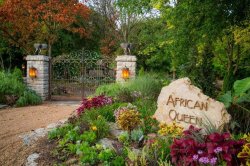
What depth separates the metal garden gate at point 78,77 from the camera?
40.7 ft

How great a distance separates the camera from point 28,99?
34.8 ft

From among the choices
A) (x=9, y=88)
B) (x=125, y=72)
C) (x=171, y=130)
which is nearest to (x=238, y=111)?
(x=171, y=130)

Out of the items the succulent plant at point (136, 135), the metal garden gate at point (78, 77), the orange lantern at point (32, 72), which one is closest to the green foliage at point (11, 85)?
the orange lantern at point (32, 72)

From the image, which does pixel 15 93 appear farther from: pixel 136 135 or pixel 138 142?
pixel 138 142

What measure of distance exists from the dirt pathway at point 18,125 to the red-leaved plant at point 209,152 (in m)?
2.32

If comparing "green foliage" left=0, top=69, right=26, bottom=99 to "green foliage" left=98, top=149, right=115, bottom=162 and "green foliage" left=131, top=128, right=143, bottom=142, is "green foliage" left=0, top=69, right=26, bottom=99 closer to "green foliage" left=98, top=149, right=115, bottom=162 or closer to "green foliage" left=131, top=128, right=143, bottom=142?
"green foliage" left=131, top=128, right=143, bottom=142

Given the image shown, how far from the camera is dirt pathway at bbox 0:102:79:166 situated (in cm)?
466

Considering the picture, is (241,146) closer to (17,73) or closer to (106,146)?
(106,146)

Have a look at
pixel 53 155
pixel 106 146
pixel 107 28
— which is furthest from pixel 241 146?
pixel 107 28

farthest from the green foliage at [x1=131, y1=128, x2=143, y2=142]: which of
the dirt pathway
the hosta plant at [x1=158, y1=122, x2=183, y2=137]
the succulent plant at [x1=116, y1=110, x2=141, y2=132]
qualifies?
the dirt pathway

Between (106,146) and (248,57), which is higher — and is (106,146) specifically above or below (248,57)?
below

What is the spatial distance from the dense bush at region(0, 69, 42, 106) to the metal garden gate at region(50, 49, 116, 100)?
1634mm

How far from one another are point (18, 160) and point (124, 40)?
49.7 feet

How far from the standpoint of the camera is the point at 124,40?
19.1m
